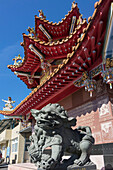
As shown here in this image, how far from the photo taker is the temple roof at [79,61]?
3922 millimetres

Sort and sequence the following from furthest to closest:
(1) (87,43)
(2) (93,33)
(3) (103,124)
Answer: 1. (3) (103,124)
2. (1) (87,43)
3. (2) (93,33)

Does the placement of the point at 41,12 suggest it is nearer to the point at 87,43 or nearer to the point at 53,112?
the point at 87,43

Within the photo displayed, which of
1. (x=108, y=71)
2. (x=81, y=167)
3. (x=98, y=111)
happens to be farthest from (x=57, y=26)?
(x=81, y=167)

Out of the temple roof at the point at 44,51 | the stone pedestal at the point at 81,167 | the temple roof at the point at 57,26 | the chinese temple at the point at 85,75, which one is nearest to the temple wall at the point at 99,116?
the chinese temple at the point at 85,75

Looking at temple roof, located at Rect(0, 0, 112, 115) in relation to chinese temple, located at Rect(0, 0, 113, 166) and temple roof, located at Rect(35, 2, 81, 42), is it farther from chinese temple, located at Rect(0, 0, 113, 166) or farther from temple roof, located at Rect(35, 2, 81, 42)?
temple roof, located at Rect(35, 2, 81, 42)

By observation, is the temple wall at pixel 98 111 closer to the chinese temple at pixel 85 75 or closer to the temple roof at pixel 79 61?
the chinese temple at pixel 85 75

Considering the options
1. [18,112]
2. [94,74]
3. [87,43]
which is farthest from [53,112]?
[18,112]

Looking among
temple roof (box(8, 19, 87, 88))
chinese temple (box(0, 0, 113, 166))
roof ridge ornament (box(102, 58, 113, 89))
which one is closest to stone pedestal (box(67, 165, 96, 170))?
chinese temple (box(0, 0, 113, 166))

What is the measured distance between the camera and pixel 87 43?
4457 millimetres

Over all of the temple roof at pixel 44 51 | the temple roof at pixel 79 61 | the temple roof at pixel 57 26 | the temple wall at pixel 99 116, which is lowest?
the temple wall at pixel 99 116

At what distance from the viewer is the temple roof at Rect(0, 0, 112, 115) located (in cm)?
392

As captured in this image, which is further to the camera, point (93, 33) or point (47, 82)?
point (47, 82)

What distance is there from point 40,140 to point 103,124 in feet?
8.77

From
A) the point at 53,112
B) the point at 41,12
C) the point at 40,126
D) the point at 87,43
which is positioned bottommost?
the point at 40,126
